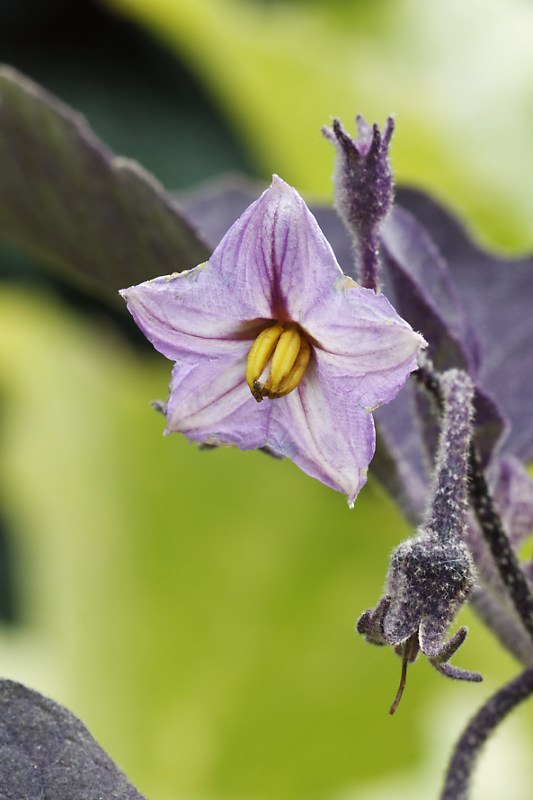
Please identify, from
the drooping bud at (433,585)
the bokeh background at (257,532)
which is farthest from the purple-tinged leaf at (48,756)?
the bokeh background at (257,532)

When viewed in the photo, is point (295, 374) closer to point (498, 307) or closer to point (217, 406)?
point (217, 406)

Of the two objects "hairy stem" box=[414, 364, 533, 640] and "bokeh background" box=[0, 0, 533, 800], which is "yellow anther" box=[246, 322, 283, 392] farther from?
"bokeh background" box=[0, 0, 533, 800]

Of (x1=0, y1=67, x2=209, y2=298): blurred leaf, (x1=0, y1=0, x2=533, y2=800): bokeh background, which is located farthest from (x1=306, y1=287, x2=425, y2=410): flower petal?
(x1=0, y1=0, x2=533, y2=800): bokeh background

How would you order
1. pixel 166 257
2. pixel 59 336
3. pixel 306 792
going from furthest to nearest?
pixel 59 336 < pixel 306 792 < pixel 166 257

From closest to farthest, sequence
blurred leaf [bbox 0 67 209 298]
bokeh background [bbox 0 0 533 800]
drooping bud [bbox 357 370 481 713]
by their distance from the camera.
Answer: drooping bud [bbox 357 370 481 713]
blurred leaf [bbox 0 67 209 298]
bokeh background [bbox 0 0 533 800]

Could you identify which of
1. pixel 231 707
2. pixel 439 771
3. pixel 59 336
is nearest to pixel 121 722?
pixel 231 707

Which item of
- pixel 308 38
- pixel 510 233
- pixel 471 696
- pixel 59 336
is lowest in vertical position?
pixel 471 696

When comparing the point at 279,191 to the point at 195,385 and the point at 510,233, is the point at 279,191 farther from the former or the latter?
the point at 510,233
